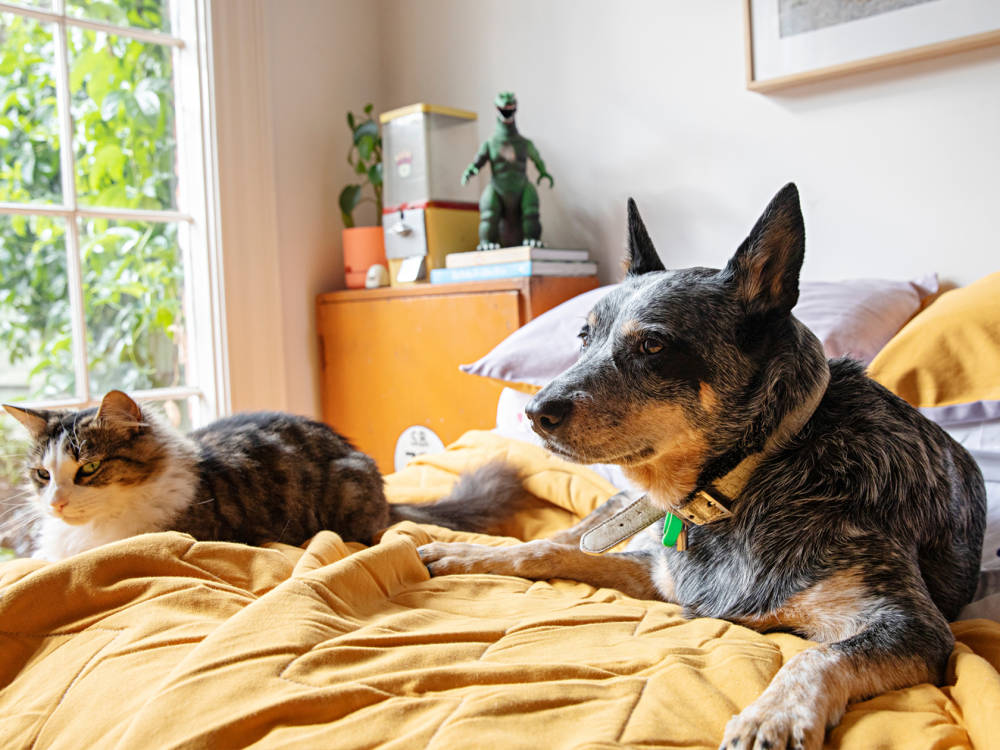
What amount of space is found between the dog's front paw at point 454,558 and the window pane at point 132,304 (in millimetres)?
2019

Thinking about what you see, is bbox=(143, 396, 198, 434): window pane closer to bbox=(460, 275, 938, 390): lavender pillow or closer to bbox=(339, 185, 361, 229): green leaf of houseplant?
bbox=(339, 185, 361, 229): green leaf of houseplant

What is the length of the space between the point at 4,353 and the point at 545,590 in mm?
2350

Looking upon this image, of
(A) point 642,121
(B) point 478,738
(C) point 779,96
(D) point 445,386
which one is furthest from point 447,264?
(B) point 478,738

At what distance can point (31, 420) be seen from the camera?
1.55 meters

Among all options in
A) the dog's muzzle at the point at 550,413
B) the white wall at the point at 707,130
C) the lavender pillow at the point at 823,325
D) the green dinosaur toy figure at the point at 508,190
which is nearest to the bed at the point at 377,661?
the dog's muzzle at the point at 550,413

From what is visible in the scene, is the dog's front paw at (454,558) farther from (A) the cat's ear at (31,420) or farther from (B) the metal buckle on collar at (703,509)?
(A) the cat's ear at (31,420)

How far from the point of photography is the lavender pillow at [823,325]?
1852 mm

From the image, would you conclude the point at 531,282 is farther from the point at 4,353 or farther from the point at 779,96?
the point at 4,353

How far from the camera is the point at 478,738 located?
0.82 metres

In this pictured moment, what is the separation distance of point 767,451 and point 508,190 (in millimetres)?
1844

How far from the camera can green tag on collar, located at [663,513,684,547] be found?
1.32m

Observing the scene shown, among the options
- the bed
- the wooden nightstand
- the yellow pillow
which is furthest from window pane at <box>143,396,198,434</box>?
the yellow pillow

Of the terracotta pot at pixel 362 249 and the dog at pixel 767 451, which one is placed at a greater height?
Result: the terracotta pot at pixel 362 249

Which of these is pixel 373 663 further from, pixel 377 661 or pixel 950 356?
pixel 950 356
